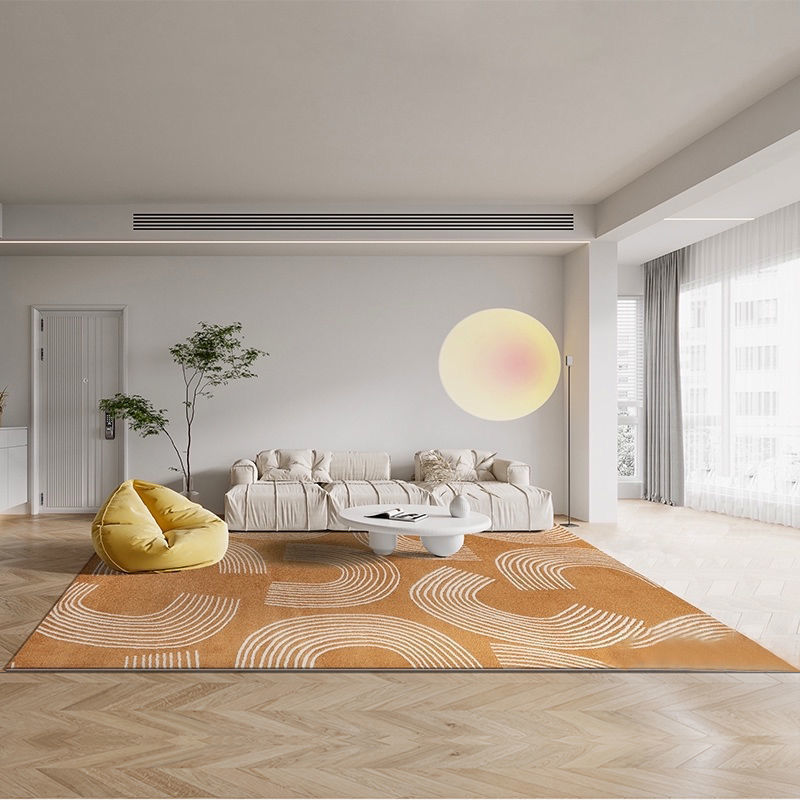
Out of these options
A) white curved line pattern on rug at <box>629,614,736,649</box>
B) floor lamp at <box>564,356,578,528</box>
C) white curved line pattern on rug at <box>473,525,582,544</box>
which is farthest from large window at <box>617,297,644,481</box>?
white curved line pattern on rug at <box>629,614,736,649</box>

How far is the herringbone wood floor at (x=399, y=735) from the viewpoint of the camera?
7.14ft

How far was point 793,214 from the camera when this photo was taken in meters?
6.46

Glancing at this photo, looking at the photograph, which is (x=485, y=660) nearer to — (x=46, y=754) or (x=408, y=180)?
(x=46, y=754)

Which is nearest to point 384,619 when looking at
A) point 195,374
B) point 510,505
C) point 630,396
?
point 510,505

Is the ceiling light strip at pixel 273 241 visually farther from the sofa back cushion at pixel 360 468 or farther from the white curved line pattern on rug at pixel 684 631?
the white curved line pattern on rug at pixel 684 631

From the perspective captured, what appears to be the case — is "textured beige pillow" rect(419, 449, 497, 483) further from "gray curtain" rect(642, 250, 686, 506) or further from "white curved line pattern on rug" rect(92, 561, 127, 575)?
"white curved line pattern on rug" rect(92, 561, 127, 575)

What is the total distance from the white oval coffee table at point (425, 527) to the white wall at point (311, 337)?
2.10 meters

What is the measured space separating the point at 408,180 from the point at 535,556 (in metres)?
3.11

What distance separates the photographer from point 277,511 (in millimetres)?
6180

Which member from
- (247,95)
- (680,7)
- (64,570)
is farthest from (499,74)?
(64,570)

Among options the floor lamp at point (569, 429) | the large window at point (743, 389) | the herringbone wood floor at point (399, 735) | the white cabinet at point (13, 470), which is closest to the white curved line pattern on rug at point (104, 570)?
the herringbone wood floor at point (399, 735)

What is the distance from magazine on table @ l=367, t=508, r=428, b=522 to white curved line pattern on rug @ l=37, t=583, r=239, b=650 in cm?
134

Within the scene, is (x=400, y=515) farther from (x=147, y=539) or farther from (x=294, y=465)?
(x=294, y=465)

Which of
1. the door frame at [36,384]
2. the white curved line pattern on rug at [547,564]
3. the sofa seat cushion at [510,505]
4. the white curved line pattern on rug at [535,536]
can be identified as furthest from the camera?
the door frame at [36,384]
